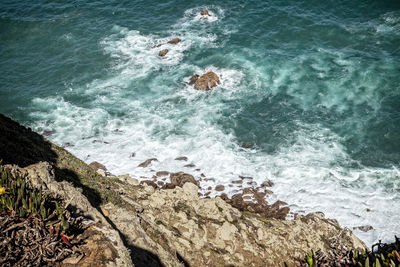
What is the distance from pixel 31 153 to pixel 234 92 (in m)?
24.6

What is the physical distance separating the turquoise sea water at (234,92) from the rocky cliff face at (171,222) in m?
6.32

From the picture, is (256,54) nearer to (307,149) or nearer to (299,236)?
(307,149)

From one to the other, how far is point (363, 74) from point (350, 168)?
15.4 m

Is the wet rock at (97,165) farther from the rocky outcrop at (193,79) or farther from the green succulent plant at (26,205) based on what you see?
the green succulent plant at (26,205)

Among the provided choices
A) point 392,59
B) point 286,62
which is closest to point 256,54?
point 286,62

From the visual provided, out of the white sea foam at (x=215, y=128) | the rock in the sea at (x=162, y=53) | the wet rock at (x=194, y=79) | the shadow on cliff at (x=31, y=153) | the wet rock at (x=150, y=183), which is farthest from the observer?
the rock in the sea at (x=162, y=53)

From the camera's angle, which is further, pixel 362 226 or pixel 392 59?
pixel 392 59

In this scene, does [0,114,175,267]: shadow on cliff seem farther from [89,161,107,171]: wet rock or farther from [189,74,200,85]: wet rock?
[189,74,200,85]: wet rock

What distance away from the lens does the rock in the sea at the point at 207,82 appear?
3697 cm

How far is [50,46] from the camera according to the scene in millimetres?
46656

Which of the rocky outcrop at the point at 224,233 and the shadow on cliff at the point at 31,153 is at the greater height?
the shadow on cliff at the point at 31,153

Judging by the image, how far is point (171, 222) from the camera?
1653 cm

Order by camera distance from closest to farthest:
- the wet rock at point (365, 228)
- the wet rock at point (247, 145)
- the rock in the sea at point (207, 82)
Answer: the wet rock at point (365, 228) < the wet rock at point (247, 145) < the rock in the sea at point (207, 82)

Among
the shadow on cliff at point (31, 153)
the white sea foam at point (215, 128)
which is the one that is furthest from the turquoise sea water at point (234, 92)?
the shadow on cliff at point (31, 153)
